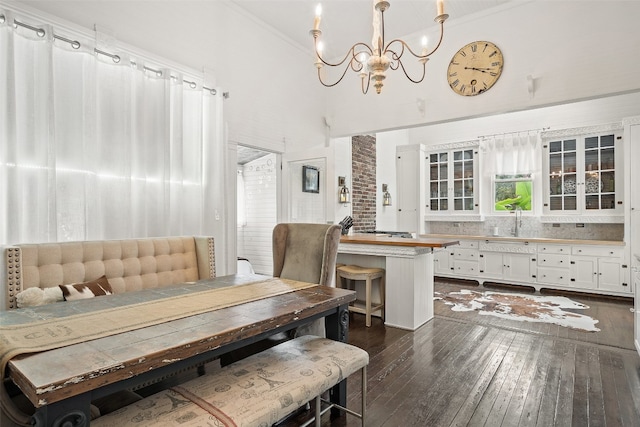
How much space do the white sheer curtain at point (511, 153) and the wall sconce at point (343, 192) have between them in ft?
9.29

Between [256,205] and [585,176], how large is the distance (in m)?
5.58

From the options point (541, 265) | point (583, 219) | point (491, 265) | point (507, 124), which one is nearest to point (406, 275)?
point (491, 265)

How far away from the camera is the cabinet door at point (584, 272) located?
499 cm

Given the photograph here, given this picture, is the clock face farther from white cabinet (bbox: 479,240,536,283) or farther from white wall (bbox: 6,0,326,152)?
white cabinet (bbox: 479,240,536,283)

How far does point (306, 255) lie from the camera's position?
2.59m

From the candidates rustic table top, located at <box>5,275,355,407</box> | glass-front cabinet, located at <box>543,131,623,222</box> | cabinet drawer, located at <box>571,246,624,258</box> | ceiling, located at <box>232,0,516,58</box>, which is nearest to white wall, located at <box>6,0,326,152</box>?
ceiling, located at <box>232,0,516,58</box>

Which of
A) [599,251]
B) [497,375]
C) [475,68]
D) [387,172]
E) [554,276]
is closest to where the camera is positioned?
[497,375]

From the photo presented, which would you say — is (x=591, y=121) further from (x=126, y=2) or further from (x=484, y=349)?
(x=126, y=2)

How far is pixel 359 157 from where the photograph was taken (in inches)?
232

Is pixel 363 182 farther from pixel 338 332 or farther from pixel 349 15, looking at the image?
pixel 338 332

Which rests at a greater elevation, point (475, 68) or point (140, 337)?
point (475, 68)

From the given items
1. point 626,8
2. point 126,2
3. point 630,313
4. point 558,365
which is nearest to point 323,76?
point 126,2

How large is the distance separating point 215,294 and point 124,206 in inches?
60.4

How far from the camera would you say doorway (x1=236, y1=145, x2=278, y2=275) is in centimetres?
604
